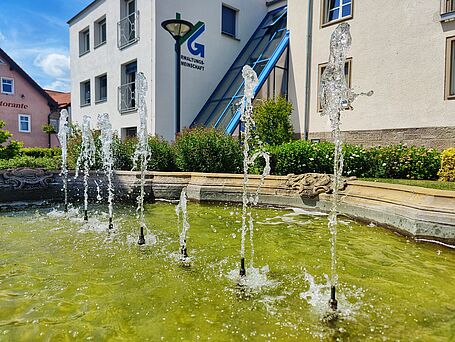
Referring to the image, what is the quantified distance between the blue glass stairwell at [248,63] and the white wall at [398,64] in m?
2.64

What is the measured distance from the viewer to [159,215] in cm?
607

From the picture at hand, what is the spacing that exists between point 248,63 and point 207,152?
30.5 feet

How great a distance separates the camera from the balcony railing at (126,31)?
15.8 meters

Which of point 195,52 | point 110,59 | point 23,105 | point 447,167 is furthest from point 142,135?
point 23,105

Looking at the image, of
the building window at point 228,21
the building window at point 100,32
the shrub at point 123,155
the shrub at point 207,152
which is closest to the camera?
the shrub at point 207,152

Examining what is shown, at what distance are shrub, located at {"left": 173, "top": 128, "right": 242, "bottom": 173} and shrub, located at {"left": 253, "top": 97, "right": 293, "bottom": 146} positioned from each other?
10.7 feet

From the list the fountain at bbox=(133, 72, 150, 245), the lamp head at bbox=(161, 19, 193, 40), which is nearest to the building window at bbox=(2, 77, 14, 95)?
the fountain at bbox=(133, 72, 150, 245)

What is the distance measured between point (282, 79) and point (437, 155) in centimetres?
749

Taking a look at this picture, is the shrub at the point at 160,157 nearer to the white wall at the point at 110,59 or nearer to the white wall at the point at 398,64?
the white wall at the point at 110,59

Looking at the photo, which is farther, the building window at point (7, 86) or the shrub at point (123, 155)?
the building window at point (7, 86)

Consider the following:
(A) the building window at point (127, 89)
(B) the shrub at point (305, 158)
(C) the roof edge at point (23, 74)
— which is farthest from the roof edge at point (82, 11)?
(B) the shrub at point (305, 158)

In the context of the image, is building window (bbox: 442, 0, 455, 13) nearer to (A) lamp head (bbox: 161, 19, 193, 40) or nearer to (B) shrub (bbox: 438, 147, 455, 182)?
(B) shrub (bbox: 438, 147, 455, 182)

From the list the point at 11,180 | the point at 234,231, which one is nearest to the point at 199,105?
the point at 11,180

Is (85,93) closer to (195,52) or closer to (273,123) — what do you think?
(195,52)
